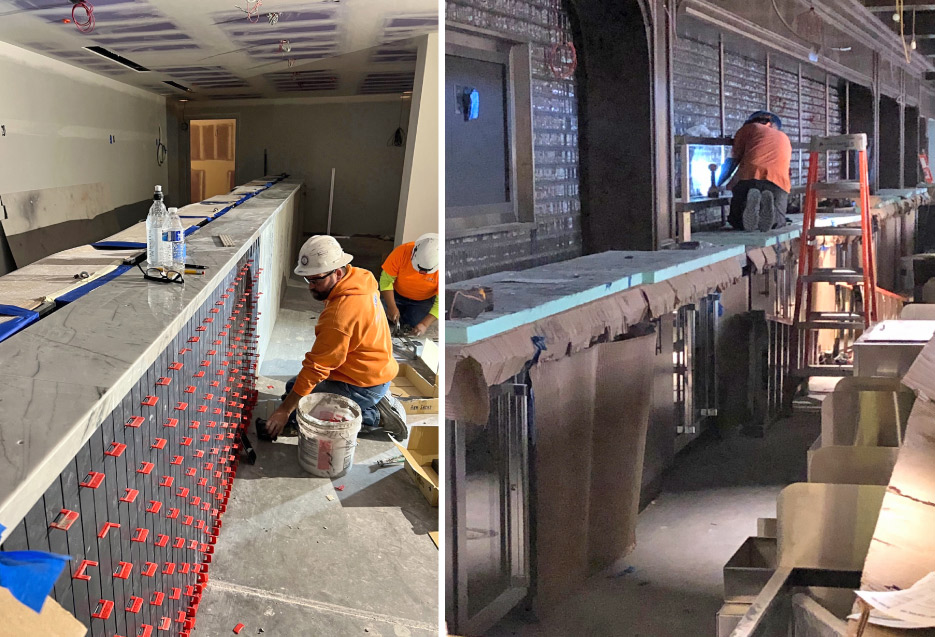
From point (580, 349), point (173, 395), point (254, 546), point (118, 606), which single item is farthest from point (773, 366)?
point (254, 546)

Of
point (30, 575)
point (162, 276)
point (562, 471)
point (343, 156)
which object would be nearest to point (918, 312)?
point (562, 471)

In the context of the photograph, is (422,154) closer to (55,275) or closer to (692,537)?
(55,275)

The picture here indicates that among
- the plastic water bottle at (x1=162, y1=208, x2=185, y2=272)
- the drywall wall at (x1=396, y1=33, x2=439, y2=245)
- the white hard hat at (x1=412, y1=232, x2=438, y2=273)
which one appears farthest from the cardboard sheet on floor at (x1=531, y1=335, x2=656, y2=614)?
the drywall wall at (x1=396, y1=33, x2=439, y2=245)

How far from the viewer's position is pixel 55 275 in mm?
2506

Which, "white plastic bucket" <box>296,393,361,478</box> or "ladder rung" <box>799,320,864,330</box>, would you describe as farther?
"white plastic bucket" <box>296,393,361,478</box>

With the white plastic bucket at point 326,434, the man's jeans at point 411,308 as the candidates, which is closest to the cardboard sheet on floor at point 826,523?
the white plastic bucket at point 326,434

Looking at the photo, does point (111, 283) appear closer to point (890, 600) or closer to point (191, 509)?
point (191, 509)

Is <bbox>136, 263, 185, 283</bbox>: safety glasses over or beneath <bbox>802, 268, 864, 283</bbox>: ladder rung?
over

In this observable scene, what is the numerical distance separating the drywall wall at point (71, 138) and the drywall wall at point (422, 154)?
148 inches

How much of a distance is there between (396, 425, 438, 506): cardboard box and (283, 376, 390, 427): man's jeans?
1.42 feet

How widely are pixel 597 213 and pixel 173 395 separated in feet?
4.12

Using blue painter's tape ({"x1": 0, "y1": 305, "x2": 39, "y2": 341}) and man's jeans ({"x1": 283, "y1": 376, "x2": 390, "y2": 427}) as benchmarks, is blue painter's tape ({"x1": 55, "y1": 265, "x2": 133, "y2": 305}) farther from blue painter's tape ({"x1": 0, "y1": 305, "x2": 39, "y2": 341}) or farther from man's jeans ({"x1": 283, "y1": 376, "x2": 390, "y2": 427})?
man's jeans ({"x1": 283, "y1": 376, "x2": 390, "y2": 427})

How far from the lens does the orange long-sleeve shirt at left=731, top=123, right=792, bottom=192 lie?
114cm

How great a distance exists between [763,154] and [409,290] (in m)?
4.29
